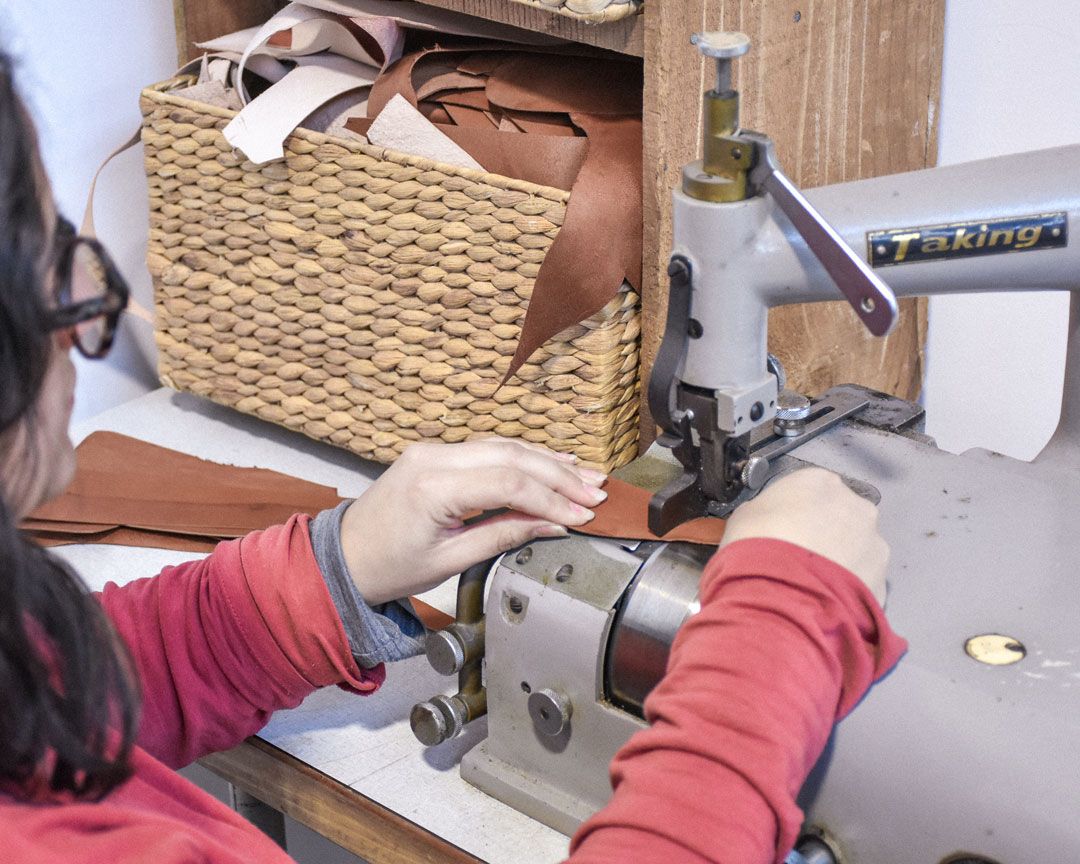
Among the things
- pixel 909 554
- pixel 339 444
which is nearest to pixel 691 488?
pixel 909 554

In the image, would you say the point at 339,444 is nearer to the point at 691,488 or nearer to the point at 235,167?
the point at 235,167

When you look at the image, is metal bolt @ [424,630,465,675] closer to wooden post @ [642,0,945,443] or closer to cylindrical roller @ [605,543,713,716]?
cylindrical roller @ [605,543,713,716]

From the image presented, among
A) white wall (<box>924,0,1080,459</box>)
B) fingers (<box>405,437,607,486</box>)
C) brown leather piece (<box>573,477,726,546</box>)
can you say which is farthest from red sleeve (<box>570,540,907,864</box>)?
white wall (<box>924,0,1080,459</box>)

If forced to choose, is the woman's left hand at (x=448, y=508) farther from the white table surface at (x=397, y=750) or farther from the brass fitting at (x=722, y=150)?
the brass fitting at (x=722, y=150)

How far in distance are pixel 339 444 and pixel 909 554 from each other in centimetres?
73

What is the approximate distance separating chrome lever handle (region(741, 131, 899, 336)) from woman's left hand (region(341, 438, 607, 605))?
0.25 m

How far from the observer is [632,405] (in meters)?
1.30

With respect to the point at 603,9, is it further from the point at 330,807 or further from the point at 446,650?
the point at 330,807

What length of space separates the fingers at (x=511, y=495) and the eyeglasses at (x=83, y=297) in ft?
0.98

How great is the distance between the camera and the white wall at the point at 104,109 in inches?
62.0

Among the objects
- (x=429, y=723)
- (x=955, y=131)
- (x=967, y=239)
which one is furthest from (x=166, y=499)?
(x=955, y=131)

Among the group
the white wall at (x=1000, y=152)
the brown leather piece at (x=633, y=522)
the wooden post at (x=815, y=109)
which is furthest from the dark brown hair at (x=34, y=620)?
the white wall at (x=1000, y=152)

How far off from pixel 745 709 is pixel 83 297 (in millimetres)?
421

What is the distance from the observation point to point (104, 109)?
1.65 meters
